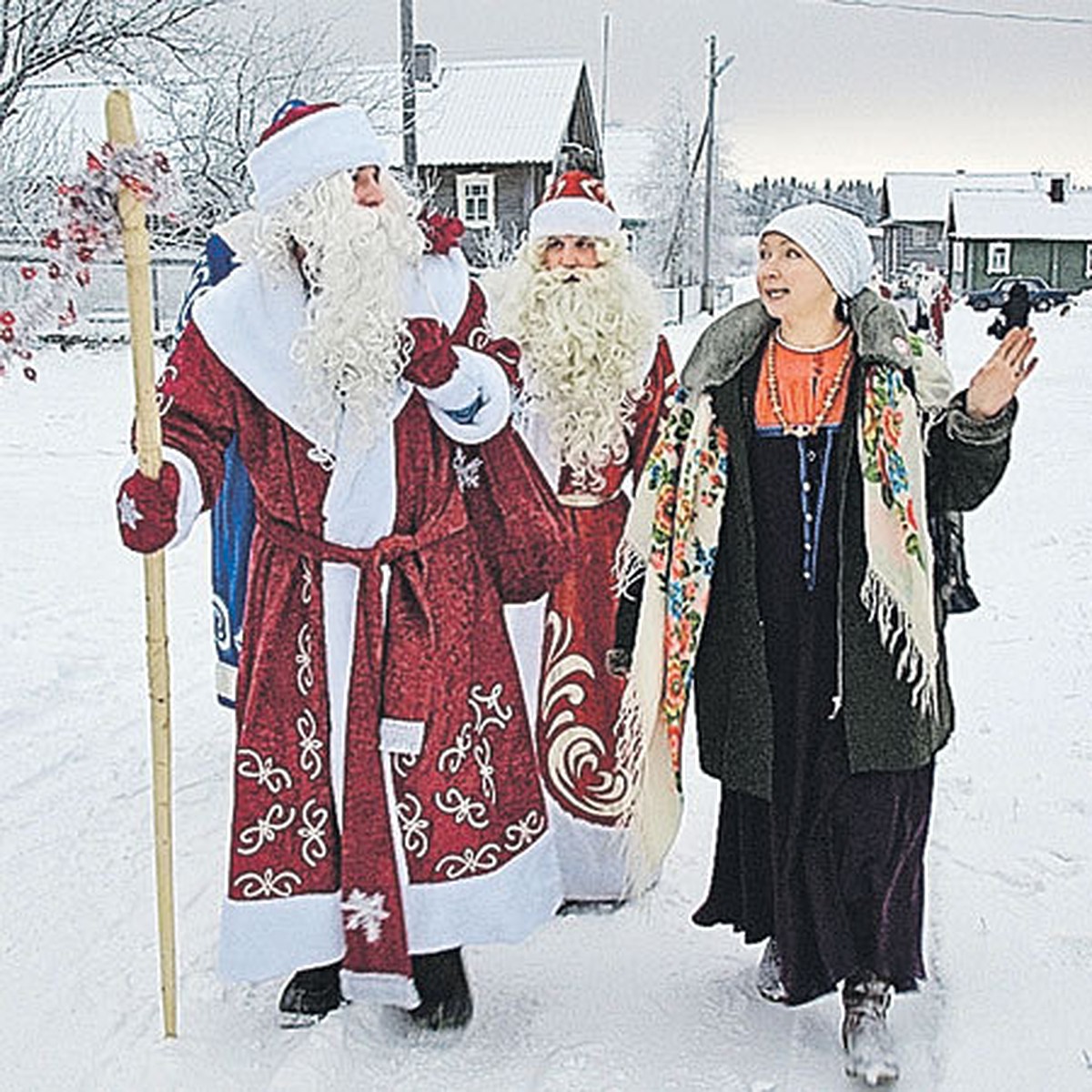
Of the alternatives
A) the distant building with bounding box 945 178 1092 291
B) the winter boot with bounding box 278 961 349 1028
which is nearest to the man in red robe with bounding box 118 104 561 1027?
the winter boot with bounding box 278 961 349 1028

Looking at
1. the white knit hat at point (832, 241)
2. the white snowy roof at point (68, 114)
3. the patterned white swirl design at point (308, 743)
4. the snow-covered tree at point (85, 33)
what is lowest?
the patterned white swirl design at point (308, 743)

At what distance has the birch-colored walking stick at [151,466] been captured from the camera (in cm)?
303

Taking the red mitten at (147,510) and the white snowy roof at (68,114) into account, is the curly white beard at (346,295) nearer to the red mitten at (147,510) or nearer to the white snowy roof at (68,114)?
the red mitten at (147,510)

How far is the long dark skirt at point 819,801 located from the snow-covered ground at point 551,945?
0.26m

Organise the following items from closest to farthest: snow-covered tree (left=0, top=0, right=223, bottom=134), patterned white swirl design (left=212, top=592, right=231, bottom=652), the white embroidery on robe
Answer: the white embroidery on robe → patterned white swirl design (left=212, top=592, right=231, bottom=652) → snow-covered tree (left=0, top=0, right=223, bottom=134)

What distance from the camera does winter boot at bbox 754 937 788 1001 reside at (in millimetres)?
3584

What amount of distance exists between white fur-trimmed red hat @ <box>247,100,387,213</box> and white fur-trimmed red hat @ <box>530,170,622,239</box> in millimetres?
1044

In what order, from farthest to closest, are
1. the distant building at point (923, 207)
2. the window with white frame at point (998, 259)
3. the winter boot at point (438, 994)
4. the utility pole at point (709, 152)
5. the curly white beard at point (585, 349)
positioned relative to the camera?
the distant building at point (923, 207) → the window with white frame at point (998, 259) → the utility pole at point (709, 152) → the curly white beard at point (585, 349) → the winter boot at point (438, 994)

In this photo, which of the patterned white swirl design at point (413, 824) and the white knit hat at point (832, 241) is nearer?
the white knit hat at point (832, 241)

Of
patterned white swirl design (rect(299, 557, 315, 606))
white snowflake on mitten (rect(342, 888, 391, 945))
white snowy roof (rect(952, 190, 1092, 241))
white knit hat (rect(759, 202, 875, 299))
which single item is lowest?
white snowflake on mitten (rect(342, 888, 391, 945))

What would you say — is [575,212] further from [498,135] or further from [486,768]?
[498,135]

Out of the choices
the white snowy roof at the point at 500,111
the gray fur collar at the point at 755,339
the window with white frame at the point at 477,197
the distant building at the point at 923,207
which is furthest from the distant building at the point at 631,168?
the gray fur collar at the point at 755,339

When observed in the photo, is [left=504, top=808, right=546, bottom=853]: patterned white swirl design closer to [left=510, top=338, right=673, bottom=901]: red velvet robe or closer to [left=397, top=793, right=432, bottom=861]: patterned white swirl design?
[left=397, top=793, right=432, bottom=861]: patterned white swirl design

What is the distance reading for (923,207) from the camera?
72812 mm
